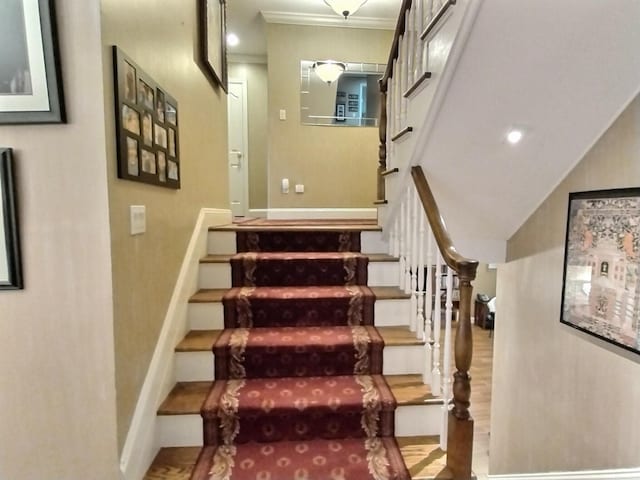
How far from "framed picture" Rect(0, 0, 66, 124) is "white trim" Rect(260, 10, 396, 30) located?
406cm

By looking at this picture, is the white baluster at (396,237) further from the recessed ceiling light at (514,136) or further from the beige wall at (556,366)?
the beige wall at (556,366)

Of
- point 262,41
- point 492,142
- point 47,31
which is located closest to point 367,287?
point 492,142

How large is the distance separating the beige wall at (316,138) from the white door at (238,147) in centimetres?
106

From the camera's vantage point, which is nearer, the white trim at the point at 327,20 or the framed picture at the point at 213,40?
the framed picture at the point at 213,40

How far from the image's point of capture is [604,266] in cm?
235

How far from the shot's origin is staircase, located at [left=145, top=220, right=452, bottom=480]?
1.54m

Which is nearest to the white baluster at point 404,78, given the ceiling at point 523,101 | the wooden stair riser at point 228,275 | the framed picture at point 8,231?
the ceiling at point 523,101

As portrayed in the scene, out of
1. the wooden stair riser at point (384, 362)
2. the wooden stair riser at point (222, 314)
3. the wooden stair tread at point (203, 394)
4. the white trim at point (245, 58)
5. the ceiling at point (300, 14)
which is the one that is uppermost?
the ceiling at point (300, 14)

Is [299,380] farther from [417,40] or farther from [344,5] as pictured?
[344,5]

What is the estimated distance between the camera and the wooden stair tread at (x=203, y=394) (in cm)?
161

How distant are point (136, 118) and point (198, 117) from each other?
965 mm

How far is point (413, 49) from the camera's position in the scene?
2.14 metres

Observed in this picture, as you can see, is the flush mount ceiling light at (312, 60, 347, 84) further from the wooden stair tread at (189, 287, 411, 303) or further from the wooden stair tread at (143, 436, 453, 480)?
the wooden stair tread at (143, 436, 453, 480)

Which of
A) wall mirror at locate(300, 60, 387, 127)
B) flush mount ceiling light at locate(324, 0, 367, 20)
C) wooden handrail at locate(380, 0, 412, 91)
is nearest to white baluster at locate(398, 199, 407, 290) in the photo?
wooden handrail at locate(380, 0, 412, 91)
